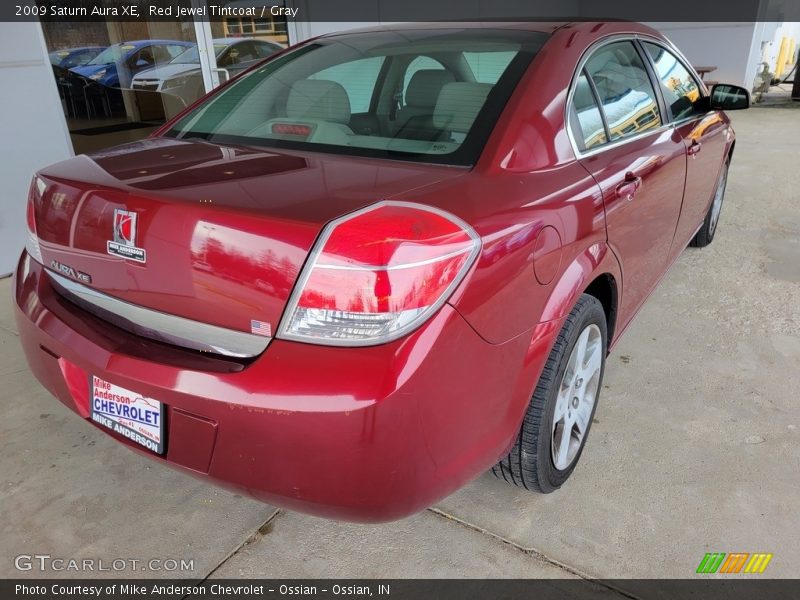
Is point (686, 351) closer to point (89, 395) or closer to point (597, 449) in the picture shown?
point (597, 449)

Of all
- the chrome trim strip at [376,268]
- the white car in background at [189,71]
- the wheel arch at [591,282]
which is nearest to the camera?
the chrome trim strip at [376,268]

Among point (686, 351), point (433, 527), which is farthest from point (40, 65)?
point (686, 351)

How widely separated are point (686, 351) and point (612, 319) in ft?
3.16

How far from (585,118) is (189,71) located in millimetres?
A: 4768

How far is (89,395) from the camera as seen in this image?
5.36 ft

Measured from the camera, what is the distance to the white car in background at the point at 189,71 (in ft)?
18.7

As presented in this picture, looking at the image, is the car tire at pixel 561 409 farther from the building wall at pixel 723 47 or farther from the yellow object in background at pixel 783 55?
the yellow object in background at pixel 783 55

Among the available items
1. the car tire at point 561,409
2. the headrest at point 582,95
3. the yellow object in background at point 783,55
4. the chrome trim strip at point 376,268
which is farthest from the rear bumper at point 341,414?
the yellow object in background at point 783,55

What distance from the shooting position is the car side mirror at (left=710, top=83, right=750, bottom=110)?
3266 mm

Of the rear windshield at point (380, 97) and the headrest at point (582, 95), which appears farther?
the headrest at point (582, 95)

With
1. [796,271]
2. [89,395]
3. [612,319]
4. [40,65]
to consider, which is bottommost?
[796,271]

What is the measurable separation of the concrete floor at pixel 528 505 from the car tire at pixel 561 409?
0.45ft

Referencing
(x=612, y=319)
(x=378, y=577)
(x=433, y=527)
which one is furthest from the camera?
(x=612, y=319)
